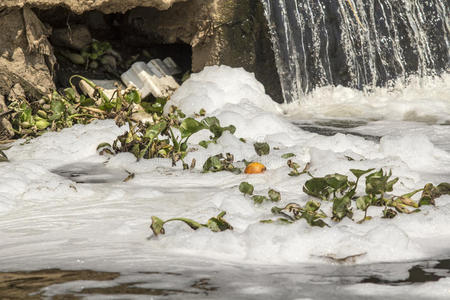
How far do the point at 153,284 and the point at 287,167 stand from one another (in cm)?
188

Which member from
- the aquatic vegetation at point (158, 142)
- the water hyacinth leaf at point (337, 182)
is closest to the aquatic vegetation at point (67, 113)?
the aquatic vegetation at point (158, 142)

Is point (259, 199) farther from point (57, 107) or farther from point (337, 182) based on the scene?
point (57, 107)

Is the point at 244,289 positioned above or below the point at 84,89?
below

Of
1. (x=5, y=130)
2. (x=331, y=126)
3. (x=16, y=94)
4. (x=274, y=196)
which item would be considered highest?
(x=16, y=94)

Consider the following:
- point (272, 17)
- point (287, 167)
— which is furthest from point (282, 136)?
point (272, 17)

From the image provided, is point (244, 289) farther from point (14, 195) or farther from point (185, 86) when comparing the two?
point (185, 86)

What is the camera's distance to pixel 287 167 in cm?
371

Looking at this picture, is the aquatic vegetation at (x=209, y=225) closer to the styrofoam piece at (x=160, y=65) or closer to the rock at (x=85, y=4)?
the rock at (x=85, y=4)

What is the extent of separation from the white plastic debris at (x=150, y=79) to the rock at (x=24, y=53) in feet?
2.88

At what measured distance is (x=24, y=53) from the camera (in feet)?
17.7

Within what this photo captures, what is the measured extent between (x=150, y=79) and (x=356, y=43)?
6.40ft

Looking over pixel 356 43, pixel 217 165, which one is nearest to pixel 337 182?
pixel 217 165

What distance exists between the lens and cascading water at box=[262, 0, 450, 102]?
6363mm

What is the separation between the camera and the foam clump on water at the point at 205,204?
2264mm
